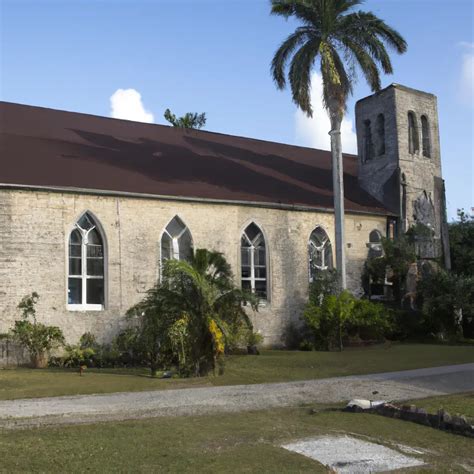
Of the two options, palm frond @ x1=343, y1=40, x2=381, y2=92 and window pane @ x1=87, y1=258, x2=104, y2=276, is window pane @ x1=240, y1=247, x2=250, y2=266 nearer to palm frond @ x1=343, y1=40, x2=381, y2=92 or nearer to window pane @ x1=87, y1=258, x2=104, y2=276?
window pane @ x1=87, y1=258, x2=104, y2=276

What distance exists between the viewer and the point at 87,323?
18.4 meters

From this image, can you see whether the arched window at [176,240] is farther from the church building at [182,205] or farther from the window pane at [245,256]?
the window pane at [245,256]

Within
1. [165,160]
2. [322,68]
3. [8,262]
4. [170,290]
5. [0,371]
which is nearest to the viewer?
[170,290]

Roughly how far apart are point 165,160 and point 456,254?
13.0 m

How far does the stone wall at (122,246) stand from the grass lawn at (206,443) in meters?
9.99

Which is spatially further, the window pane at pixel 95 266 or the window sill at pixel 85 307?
the window pane at pixel 95 266

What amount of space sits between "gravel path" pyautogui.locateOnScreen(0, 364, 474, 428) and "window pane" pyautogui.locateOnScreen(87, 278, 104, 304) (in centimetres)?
786

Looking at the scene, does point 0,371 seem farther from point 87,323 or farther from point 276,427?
point 276,427

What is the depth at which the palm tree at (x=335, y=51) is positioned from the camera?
70.3 ft

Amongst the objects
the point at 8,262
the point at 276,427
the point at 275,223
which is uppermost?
the point at 275,223

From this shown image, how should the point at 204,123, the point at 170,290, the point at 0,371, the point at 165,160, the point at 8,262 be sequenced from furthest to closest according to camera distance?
1. the point at 204,123
2. the point at 165,160
3. the point at 8,262
4. the point at 0,371
5. the point at 170,290

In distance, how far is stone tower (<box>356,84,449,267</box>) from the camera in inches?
1041

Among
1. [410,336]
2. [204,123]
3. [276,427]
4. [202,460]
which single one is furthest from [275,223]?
[204,123]

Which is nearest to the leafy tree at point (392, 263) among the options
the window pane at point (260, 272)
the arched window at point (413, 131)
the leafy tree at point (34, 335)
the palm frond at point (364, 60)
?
the window pane at point (260, 272)
